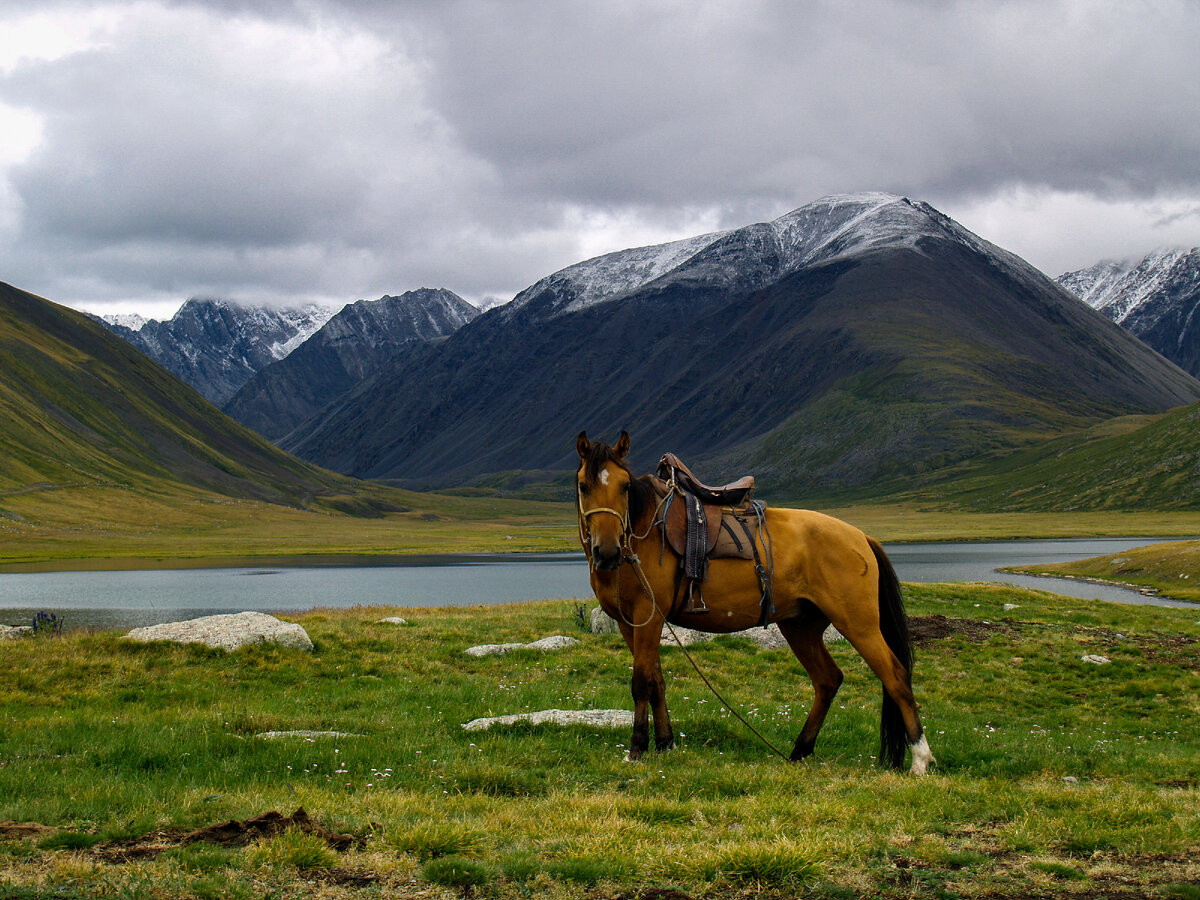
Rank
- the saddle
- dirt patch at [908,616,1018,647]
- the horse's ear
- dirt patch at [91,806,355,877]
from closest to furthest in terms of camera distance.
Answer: dirt patch at [91,806,355,877] → the horse's ear → the saddle → dirt patch at [908,616,1018,647]

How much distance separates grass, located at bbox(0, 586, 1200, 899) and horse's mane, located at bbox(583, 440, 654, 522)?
344 cm

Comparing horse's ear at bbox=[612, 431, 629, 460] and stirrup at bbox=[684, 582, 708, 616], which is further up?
horse's ear at bbox=[612, 431, 629, 460]

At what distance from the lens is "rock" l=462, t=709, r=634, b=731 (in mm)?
13305

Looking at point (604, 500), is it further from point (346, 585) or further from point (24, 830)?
point (346, 585)

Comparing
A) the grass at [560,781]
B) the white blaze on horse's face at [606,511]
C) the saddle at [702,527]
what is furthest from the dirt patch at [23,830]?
the saddle at [702,527]

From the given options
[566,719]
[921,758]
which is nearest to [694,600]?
[566,719]

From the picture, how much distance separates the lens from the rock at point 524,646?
70.4ft

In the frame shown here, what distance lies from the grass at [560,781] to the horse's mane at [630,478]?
3438 mm

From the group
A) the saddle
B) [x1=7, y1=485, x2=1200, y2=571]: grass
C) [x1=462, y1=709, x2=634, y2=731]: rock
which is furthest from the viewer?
[x1=7, y1=485, x2=1200, y2=571]: grass

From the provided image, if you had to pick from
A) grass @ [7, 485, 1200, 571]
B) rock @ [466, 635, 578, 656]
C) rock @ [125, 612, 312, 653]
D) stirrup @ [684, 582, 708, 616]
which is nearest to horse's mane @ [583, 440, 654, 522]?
stirrup @ [684, 582, 708, 616]

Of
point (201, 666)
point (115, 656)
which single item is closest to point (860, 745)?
point (201, 666)

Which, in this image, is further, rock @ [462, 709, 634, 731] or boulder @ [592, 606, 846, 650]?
boulder @ [592, 606, 846, 650]

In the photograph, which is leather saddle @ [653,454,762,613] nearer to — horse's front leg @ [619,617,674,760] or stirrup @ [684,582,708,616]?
stirrup @ [684,582,708,616]

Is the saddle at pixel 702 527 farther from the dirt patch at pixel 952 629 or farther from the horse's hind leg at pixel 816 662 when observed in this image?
the dirt patch at pixel 952 629
